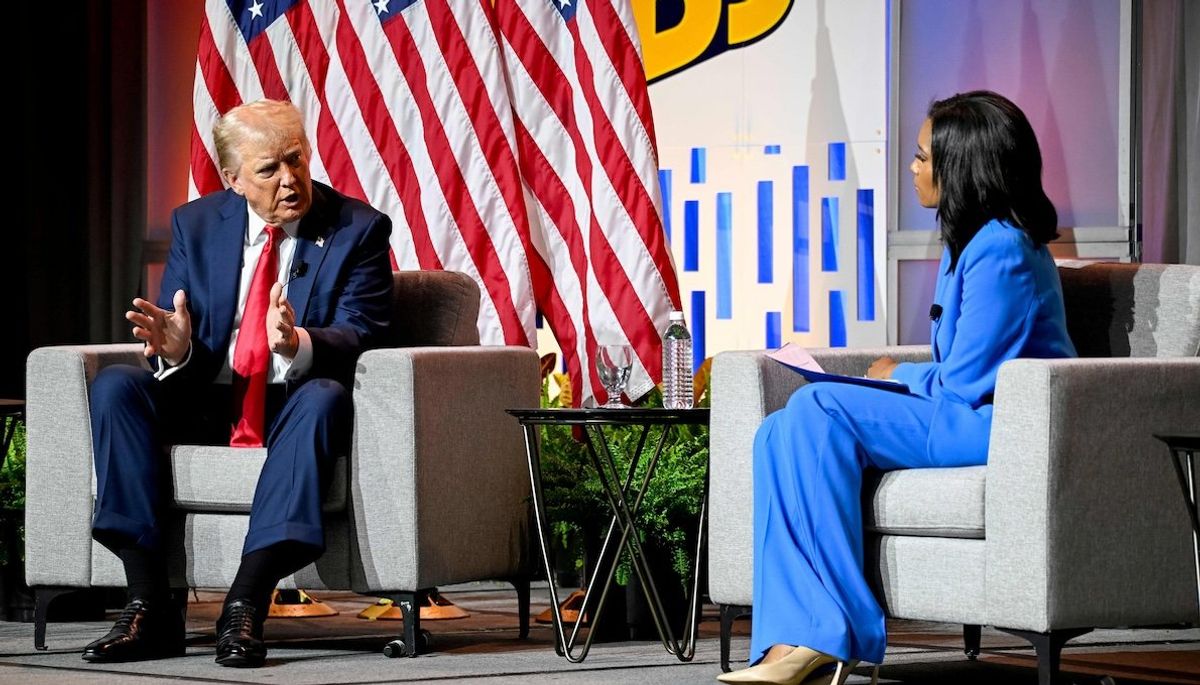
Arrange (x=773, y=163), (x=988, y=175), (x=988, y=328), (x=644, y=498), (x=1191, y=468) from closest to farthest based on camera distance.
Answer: (x=1191, y=468) → (x=988, y=328) → (x=988, y=175) → (x=644, y=498) → (x=773, y=163)

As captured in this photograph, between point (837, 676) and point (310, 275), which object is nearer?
point (837, 676)

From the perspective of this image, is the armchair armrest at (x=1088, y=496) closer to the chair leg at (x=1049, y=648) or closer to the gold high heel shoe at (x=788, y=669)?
the chair leg at (x=1049, y=648)

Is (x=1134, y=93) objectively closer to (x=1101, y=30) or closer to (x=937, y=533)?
(x=1101, y=30)

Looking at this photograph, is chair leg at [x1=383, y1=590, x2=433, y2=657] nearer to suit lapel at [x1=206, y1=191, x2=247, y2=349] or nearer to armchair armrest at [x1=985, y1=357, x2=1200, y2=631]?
suit lapel at [x1=206, y1=191, x2=247, y2=349]

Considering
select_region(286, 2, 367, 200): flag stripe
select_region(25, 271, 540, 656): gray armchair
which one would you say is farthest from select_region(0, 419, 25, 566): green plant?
select_region(286, 2, 367, 200): flag stripe

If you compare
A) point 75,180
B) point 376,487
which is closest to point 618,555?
point 376,487

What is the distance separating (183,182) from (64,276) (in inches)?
29.4

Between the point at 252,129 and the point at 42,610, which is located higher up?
the point at 252,129

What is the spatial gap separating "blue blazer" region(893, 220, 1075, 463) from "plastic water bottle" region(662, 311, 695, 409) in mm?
835

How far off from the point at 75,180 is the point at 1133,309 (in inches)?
162

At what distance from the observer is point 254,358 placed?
3707 mm

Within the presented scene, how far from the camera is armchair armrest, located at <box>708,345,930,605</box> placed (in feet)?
10.6

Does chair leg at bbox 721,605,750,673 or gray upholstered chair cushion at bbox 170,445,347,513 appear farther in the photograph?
gray upholstered chair cushion at bbox 170,445,347,513

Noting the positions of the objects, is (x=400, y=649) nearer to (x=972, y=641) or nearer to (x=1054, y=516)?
(x=972, y=641)
